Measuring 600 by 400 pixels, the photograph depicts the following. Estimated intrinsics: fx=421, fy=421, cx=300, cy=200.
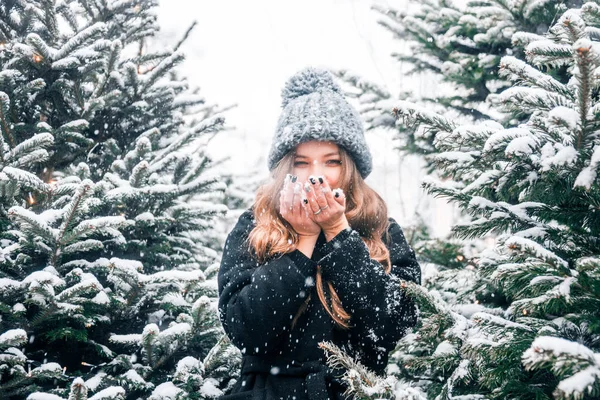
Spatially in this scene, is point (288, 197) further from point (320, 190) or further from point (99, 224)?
point (99, 224)

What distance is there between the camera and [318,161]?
231cm

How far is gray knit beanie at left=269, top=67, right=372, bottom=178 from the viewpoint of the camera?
7.39 ft

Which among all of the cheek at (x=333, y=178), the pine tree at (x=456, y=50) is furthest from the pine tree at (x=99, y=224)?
the pine tree at (x=456, y=50)

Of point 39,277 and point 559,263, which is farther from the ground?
point 39,277

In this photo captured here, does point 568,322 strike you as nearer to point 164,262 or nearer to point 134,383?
point 134,383

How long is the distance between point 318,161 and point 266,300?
2.78ft

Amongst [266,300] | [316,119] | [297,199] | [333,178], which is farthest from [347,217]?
[266,300]

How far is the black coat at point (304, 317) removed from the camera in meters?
1.82

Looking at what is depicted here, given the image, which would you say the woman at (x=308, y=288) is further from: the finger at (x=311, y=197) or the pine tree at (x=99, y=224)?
the pine tree at (x=99, y=224)

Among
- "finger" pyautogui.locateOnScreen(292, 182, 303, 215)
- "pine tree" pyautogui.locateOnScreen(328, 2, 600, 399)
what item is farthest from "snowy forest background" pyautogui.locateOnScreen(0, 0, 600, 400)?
"finger" pyautogui.locateOnScreen(292, 182, 303, 215)

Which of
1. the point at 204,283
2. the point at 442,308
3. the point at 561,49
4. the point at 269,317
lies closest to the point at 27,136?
the point at 204,283

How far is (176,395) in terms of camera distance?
2.15 meters

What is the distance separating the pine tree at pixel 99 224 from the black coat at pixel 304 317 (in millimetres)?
360

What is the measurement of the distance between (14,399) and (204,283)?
111 centimetres
